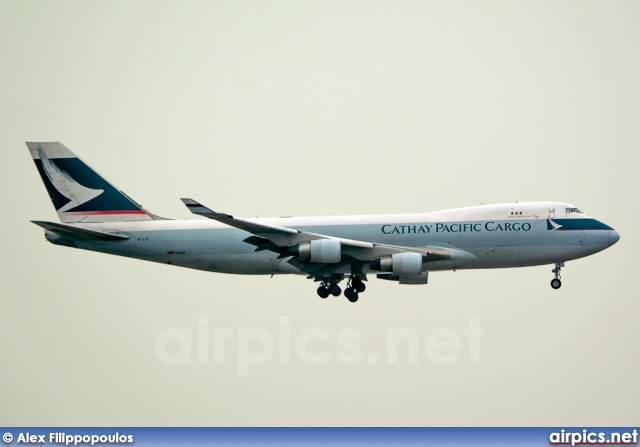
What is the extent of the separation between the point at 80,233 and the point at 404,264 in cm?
1806

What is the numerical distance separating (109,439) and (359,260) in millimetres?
16544

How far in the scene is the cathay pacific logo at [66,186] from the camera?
73125mm

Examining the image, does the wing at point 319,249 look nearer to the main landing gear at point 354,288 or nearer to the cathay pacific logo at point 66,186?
the main landing gear at point 354,288

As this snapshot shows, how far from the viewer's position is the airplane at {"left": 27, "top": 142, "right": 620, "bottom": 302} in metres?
66.9

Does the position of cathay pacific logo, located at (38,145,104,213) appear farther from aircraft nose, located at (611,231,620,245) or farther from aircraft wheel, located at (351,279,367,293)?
aircraft nose, located at (611,231,620,245)

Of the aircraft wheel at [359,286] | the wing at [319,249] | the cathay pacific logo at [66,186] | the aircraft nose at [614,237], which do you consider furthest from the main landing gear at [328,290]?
the aircraft nose at [614,237]

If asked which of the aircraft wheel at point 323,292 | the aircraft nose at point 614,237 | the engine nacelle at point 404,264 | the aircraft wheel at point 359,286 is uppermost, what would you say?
the aircraft nose at point 614,237

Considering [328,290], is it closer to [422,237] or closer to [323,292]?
[323,292]

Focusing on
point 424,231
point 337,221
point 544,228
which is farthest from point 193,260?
point 544,228

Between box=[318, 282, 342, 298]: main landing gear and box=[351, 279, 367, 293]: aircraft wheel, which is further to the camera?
box=[351, 279, 367, 293]: aircraft wheel

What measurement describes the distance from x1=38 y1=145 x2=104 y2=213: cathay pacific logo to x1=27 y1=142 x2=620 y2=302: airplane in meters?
1.78

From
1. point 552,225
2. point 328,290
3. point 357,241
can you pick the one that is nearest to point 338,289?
point 328,290

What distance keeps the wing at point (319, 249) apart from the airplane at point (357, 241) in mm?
53

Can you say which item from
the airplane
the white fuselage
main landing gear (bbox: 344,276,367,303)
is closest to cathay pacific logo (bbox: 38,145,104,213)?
the airplane
